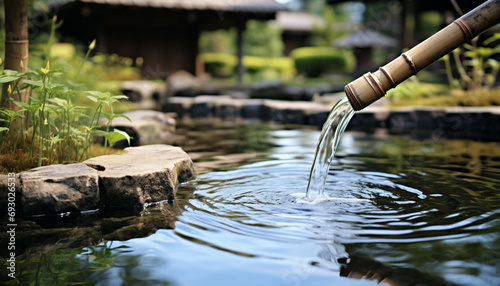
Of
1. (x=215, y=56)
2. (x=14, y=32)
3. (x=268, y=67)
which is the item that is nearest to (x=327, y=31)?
(x=268, y=67)

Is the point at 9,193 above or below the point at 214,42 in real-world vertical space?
below

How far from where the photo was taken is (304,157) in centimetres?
566

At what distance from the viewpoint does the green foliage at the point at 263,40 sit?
2786cm

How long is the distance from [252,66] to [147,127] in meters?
18.6

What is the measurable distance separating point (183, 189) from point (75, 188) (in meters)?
0.93

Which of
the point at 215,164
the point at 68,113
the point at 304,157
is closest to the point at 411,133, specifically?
the point at 304,157

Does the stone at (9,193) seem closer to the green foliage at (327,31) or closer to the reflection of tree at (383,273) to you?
the reflection of tree at (383,273)

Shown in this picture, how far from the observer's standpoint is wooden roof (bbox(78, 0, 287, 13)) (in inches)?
608

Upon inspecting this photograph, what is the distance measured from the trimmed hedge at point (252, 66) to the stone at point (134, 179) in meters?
19.0

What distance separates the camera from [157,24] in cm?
1750

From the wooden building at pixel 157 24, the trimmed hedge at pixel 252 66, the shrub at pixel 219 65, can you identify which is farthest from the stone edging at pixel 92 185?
the shrub at pixel 219 65

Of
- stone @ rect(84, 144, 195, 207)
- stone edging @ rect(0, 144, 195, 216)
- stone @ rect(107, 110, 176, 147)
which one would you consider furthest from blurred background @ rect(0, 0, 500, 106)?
stone edging @ rect(0, 144, 195, 216)

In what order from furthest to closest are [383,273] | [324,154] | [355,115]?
[355,115] → [324,154] → [383,273]

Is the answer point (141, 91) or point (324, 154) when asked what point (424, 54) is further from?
point (141, 91)
